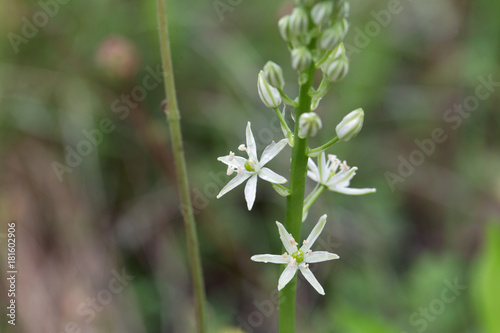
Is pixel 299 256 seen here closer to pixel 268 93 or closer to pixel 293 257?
pixel 293 257

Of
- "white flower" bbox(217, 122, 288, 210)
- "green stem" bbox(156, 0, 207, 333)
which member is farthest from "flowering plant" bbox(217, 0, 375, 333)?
"green stem" bbox(156, 0, 207, 333)

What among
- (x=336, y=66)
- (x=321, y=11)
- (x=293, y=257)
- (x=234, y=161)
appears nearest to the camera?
(x=321, y=11)

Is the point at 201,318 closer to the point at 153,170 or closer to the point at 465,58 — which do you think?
the point at 153,170

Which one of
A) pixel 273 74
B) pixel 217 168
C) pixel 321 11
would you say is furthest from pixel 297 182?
pixel 217 168

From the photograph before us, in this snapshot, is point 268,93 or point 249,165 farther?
point 249,165

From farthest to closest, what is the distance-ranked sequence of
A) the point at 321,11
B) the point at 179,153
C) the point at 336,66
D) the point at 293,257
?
the point at 179,153 → the point at 293,257 → the point at 336,66 → the point at 321,11

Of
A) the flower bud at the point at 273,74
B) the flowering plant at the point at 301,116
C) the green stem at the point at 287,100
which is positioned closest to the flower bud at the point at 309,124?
the flowering plant at the point at 301,116

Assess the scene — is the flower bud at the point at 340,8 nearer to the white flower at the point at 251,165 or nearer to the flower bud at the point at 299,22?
the flower bud at the point at 299,22

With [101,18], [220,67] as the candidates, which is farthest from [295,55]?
[101,18]
